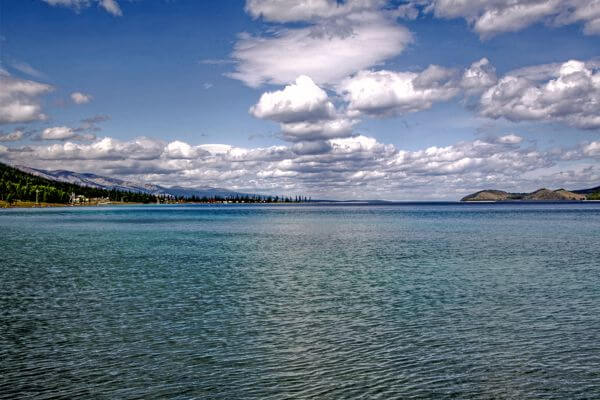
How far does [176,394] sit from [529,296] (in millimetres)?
27172

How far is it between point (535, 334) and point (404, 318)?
684 centimetres

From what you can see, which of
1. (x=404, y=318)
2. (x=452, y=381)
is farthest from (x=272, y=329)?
(x=452, y=381)

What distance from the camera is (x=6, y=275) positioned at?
45531 mm

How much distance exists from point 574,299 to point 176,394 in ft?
92.8

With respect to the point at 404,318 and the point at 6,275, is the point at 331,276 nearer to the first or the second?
the point at 404,318

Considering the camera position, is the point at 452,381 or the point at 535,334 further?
the point at 535,334

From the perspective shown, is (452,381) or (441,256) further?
(441,256)

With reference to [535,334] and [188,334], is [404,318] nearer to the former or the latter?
[535,334]

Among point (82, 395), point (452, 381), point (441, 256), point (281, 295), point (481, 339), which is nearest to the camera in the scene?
point (82, 395)

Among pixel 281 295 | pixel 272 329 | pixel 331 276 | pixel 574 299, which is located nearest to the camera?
pixel 272 329

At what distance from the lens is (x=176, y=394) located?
1719 centimetres

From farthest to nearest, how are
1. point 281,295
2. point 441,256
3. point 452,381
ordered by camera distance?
1. point 441,256
2. point 281,295
3. point 452,381

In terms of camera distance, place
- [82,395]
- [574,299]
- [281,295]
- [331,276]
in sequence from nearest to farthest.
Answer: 1. [82,395]
2. [574,299]
3. [281,295]
4. [331,276]

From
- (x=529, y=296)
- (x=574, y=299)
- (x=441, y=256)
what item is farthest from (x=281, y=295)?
(x=441, y=256)
